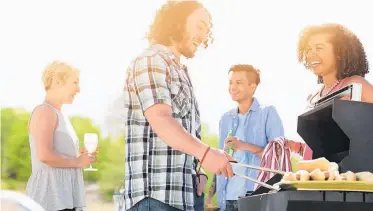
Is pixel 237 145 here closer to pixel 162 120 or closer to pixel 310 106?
pixel 310 106

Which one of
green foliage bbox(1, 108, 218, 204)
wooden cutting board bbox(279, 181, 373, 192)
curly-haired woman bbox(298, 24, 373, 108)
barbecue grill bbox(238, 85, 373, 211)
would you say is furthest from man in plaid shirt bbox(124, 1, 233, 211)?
green foliage bbox(1, 108, 218, 204)

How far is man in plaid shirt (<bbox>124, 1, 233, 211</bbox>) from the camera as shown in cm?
176

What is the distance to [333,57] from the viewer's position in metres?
2.13

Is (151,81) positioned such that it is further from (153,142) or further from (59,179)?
(59,179)

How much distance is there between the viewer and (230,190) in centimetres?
303

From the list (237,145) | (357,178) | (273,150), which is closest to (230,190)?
(237,145)

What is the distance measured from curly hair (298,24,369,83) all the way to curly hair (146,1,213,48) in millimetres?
396

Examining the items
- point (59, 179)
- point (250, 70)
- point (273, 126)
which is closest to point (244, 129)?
point (273, 126)

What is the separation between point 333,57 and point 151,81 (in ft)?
2.27

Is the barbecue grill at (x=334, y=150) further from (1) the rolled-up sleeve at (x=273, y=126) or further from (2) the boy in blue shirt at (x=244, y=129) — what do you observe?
(1) the rolled-up sleeve at (x=273, y=126)

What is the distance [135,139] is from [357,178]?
0.64 meters

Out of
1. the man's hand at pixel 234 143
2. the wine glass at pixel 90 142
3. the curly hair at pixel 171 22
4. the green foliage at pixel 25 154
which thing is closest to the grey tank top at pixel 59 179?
the wine glass at pixel 90 142

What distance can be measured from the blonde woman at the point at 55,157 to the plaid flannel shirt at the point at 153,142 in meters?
0.80

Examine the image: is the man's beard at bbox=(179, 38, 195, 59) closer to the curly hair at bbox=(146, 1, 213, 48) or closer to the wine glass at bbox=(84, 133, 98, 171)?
the curly hair at bbox=(146, 1, 213, 48)
